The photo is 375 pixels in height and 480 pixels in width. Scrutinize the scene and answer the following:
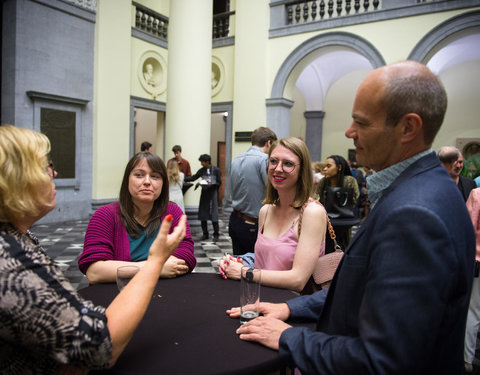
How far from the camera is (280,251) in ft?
7.03

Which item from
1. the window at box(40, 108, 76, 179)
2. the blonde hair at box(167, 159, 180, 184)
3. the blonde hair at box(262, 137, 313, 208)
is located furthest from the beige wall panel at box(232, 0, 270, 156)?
the blonde hair at box(262, 137, 313, 208)

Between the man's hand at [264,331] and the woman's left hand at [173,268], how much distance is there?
2.64 ft

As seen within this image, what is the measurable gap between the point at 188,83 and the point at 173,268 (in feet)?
22.6

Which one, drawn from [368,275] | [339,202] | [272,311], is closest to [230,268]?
[272,311]

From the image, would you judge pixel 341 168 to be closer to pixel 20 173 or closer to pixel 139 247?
pixel 139 247

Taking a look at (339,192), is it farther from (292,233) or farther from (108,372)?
(108,372)

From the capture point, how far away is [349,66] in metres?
13.7

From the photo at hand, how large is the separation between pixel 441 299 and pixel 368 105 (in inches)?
20.9

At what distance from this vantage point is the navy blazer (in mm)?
873

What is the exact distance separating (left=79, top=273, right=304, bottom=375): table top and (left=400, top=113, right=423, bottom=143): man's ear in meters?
0.81

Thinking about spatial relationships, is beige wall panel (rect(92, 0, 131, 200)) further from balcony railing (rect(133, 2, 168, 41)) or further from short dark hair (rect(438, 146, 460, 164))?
short dark hair (rect(438, 146, 460, 164))

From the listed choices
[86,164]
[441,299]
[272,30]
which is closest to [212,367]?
[441,299]

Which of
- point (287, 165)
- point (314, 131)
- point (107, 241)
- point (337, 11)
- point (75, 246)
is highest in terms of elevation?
point (337, 11)

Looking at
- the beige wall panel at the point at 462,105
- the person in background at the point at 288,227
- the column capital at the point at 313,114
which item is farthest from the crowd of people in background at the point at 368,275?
the column capital at the point at 313,114
